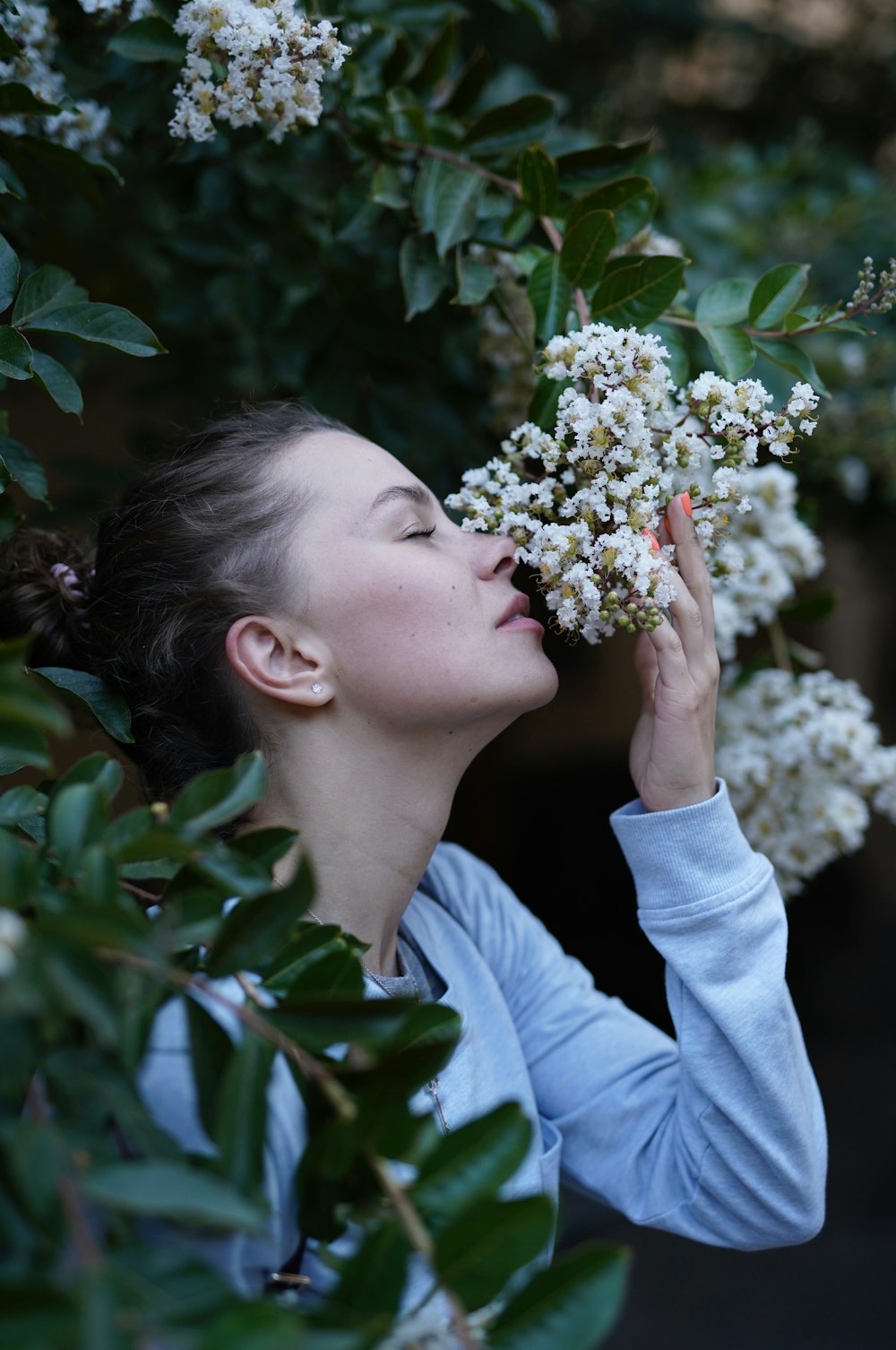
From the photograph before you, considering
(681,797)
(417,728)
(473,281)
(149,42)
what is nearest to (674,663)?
(681,797)

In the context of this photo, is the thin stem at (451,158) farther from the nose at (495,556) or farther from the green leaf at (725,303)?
the nose at (495,556)

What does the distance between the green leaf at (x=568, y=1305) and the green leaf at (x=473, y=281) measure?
3.09 ft

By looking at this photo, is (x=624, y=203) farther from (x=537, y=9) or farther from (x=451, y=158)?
(x=537, y=9)

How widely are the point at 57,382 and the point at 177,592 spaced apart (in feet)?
0.75

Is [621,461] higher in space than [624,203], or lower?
lower

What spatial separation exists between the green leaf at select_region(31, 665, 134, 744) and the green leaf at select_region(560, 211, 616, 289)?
2.03 feet

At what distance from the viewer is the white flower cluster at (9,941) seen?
20.8 inches

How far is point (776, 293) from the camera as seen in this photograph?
3.82 feet

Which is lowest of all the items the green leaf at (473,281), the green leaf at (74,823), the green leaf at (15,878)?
the green leaf at (74,823)

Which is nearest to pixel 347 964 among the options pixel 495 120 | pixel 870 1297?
pixel 495 120

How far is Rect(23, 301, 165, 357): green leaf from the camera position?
1061mm

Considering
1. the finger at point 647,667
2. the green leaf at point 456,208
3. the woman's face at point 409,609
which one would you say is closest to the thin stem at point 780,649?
the finger at point 647,667

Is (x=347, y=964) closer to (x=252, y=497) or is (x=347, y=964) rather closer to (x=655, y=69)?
(x=252, y=497)

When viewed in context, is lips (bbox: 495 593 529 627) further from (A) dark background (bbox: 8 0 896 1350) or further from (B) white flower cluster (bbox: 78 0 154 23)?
(B) white flower cluster (bbox: 78 0 154 23)
